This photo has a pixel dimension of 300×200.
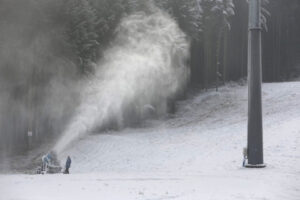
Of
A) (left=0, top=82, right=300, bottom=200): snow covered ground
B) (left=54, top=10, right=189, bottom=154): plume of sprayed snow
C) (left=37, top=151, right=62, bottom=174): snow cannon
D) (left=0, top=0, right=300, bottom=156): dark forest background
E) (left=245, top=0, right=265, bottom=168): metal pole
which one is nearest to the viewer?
(left=0, top=82, right=300, bottom=200): snow covered ground

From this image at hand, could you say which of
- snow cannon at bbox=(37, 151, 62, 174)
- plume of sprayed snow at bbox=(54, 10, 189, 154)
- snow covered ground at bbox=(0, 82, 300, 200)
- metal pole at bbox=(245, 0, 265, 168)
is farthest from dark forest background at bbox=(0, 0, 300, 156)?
metal pole at bbox=(245, 0, 265, 168)

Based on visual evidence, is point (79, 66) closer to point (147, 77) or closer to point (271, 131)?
point (147, 77)

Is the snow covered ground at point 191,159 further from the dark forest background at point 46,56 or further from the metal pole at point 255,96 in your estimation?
the dark forest background at point 46,56

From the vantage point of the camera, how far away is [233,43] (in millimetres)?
58906

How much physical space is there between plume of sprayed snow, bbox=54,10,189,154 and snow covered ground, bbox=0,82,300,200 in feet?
7.34

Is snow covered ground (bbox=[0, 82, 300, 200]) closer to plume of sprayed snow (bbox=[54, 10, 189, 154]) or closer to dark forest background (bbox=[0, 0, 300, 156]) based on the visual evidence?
plume of sprayed snow (bbox=[54, 10, 189, 154])

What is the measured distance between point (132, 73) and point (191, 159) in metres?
14.9

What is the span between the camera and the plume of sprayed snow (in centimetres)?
3594

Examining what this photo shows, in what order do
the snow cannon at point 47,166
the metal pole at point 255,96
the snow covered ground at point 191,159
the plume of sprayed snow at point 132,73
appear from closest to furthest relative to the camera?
the snow covered ground at point 191,159, the metal pole at point 255,96, the snow cannon at point 47,166, the plume of sprayed snow at point 132,73

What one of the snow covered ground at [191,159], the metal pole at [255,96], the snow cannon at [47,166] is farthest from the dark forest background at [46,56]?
the metal pole at [255,96]

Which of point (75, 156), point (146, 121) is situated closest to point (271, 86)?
point (146, 121)

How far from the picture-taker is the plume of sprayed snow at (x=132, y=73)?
118ft

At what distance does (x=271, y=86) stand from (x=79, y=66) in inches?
960

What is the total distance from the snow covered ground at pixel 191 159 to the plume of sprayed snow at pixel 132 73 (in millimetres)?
2237
